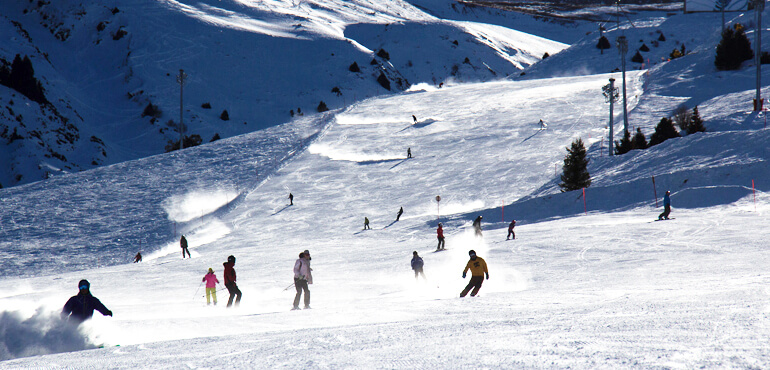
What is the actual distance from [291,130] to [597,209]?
104 feet

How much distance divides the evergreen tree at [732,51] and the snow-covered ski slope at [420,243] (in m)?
5.30

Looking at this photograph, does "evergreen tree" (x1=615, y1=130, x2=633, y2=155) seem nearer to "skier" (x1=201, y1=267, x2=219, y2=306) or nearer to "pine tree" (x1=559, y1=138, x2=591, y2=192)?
"pine tree" (x1=559, y1=138, x2=591, y2=192)

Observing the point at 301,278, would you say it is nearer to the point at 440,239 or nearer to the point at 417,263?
the point at 417,263

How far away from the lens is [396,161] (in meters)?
44.7

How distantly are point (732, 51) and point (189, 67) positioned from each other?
6257 cm

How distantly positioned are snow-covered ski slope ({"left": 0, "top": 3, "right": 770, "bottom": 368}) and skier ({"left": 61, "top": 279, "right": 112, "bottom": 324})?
0.18 m

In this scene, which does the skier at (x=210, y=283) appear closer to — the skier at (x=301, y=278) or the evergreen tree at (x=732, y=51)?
the skier at (x=301, y=278)

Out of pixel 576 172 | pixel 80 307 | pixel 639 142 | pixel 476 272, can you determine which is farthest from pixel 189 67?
pixel 80 307

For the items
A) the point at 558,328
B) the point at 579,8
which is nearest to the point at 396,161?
the point at 558,328

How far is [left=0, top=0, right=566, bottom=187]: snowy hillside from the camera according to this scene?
64.8 metres

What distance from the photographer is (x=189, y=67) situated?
83.2 m

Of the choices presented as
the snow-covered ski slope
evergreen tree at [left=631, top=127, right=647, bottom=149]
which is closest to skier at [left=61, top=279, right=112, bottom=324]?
the snow-covered ski slope

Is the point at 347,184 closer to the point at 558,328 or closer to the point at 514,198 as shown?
the point at 514,198

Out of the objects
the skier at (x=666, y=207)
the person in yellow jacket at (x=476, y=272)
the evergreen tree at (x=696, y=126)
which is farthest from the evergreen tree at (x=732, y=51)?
the person in yellow jacket at (x=476, y=272)
